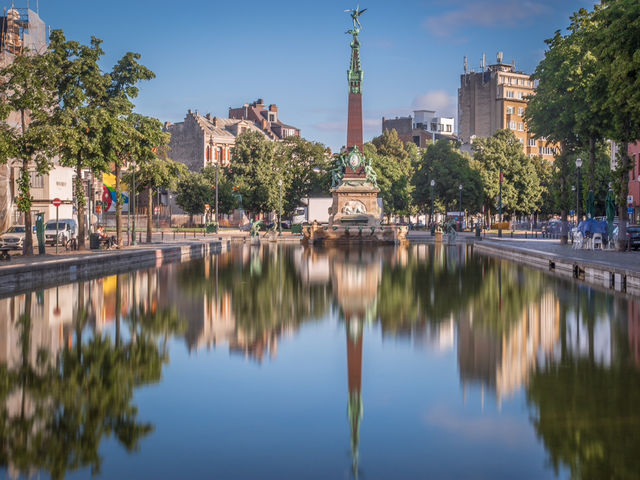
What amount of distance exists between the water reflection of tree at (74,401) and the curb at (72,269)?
9.67 meters

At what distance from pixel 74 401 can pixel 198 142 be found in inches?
4356

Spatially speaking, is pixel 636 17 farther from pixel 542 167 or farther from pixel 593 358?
pixel 542 167

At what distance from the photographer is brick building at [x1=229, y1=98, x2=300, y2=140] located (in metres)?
142

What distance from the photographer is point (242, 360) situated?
11.0 m

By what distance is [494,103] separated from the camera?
14838 cm

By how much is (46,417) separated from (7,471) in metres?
1.63

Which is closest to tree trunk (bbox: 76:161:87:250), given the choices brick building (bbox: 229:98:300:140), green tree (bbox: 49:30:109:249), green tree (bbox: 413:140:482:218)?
green tree (bbox: 49:30:109:249)

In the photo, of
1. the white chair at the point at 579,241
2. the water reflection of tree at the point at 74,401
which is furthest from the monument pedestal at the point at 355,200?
the water reflection of tree at the point at 74,401

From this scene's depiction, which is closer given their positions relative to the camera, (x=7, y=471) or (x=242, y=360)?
(x=7, y=471)

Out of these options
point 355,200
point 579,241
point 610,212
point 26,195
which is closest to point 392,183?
point 355,200

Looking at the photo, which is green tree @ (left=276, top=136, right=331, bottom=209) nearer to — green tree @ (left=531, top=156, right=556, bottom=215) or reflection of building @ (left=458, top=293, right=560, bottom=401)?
green tree @ (left=531, top=156, right=556, bottom=215)

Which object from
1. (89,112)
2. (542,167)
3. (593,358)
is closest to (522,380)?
(593,358)

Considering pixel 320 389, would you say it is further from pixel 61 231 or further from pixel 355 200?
pixel 355 200

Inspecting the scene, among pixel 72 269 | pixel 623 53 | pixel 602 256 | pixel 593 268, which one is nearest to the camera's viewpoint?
pixel 623 53
